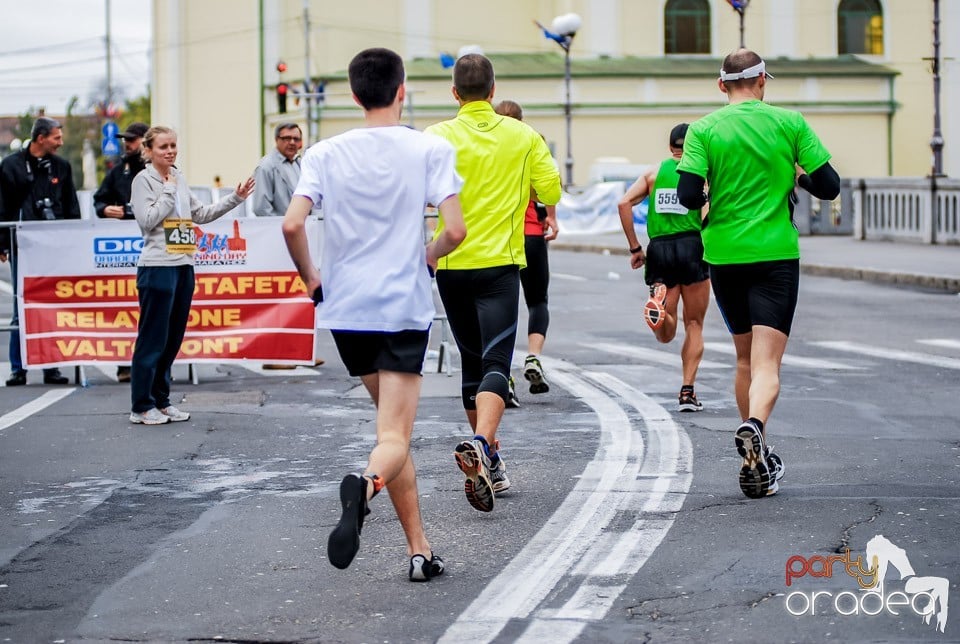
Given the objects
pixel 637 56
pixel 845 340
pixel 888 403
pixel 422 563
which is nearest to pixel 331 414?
pixel 888 403

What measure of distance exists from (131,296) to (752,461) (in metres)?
6.76

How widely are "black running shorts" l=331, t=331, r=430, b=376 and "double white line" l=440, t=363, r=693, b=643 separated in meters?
0.83

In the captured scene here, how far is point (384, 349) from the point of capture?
5672mm

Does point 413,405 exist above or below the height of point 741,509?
above

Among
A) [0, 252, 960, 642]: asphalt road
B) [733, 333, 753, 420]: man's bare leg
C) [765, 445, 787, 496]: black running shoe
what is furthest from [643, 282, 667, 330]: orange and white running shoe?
[765, 445, 787, 496]: black running shoe

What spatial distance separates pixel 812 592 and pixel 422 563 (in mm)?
1345

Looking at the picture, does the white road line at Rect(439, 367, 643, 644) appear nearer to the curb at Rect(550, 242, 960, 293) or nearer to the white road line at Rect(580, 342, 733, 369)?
the white road line at Rect(580, 342, 733, 369)

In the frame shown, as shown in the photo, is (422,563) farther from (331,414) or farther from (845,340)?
(845,340)

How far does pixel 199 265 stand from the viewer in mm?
12664

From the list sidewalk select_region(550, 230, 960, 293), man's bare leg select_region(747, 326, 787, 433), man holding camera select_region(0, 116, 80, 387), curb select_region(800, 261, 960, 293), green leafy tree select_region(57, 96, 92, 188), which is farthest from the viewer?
green leafy tree select_region(57, 96, 92, 188)

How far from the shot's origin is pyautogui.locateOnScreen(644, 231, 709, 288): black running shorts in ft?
33.3

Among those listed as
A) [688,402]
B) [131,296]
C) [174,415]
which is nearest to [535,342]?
[688,402]

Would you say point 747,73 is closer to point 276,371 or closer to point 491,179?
point 491,179

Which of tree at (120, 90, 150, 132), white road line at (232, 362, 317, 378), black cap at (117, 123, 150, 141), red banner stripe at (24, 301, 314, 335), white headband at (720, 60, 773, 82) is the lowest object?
white road line at (232, 362, 317, 378)
